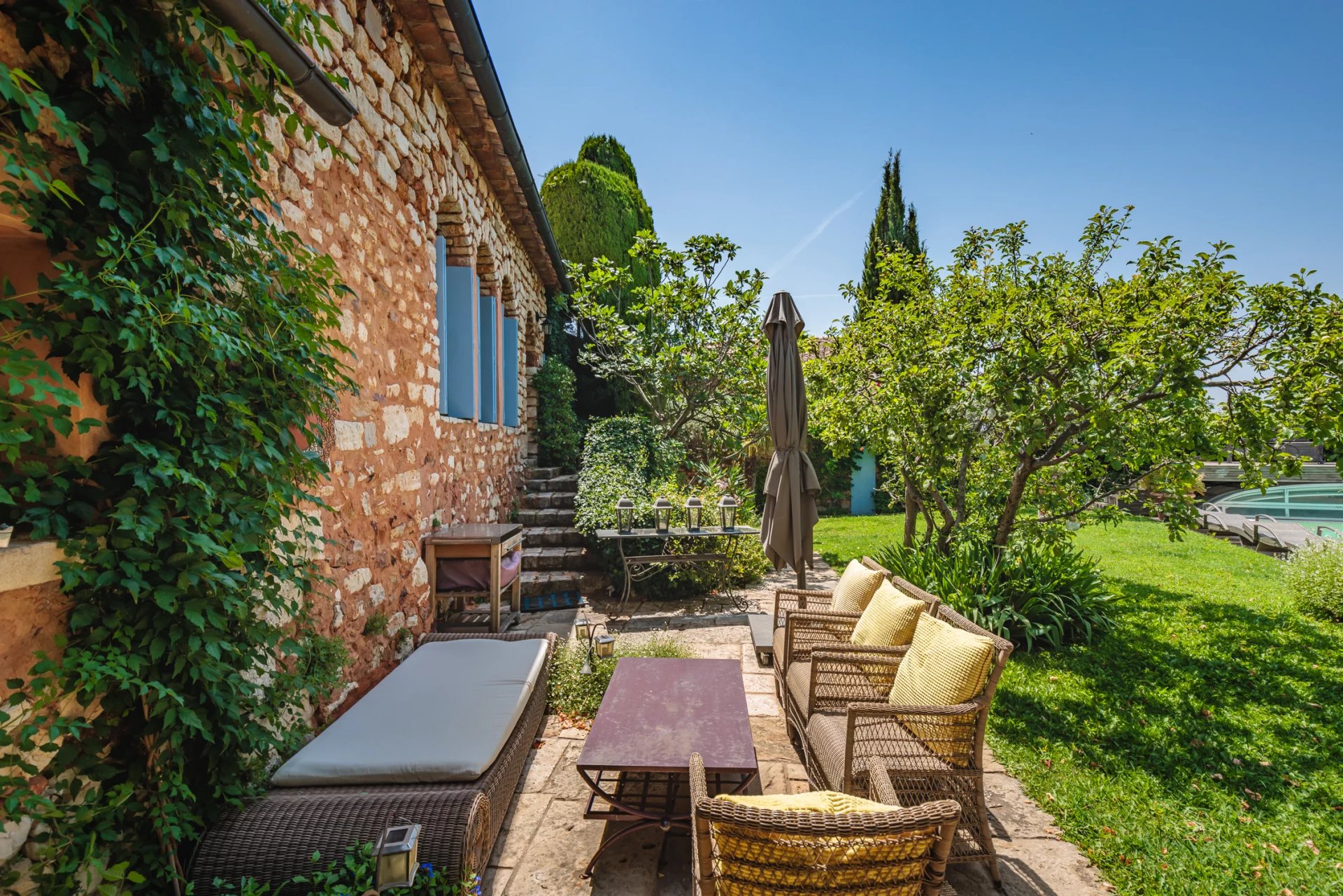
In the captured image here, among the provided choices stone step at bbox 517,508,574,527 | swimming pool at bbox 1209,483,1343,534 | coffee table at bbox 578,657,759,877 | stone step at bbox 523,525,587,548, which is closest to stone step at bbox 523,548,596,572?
stone step at bbox 523,525,587,548

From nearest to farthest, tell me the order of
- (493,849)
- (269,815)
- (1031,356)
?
(269,815) → (493,849) → (1031,356)

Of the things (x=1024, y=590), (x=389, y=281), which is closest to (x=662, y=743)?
(x=389, y=281)

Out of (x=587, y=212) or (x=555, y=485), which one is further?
(x=587, y=212)

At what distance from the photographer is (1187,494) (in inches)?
198

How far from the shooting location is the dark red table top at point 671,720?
92.7 inches

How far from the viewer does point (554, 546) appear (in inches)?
279

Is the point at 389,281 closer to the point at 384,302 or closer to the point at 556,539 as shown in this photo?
the point at 384,302

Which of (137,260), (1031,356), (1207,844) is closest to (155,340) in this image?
(137,260)

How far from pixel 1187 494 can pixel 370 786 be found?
251 inches

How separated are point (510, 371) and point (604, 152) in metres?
8.29

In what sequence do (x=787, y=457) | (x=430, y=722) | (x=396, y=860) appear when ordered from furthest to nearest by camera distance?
1. (x=787, y=457)
2. (x=430, y=722)
3. (x=396, y=860)

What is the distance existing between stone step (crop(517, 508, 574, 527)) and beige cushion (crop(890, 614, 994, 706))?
5.33m

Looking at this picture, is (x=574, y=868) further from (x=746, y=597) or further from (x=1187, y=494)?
(x=1187, y=494)

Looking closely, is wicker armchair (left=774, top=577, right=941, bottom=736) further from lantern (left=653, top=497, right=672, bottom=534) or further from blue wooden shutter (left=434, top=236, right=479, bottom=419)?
blue wooden shutter (left=434, top=236, right=479, bottom=419)
